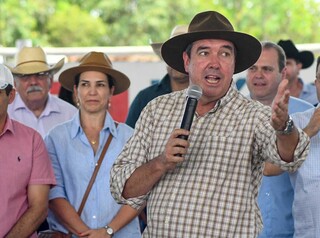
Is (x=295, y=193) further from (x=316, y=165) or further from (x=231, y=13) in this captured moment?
(x=231, y=13)

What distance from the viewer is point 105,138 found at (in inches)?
278

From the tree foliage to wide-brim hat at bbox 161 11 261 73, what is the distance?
22.9m

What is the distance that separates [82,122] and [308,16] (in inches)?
1066

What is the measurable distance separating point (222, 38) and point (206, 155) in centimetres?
62

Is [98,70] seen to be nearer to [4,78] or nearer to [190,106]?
[4,78]

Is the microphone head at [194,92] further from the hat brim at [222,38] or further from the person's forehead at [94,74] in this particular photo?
the person's forehead at [94,74]

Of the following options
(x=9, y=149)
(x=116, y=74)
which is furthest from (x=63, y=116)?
(x=9, y=149)

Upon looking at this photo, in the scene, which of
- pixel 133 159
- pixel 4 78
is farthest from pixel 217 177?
pixel 4 78

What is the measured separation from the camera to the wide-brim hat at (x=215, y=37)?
198 inches

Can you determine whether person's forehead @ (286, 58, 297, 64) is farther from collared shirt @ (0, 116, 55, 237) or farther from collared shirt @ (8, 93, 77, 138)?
collared shirt @ (0, 116, 55, 237)

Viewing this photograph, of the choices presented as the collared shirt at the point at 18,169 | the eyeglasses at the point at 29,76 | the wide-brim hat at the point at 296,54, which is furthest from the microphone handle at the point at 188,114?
the wide-brim hat at the point at 296,54

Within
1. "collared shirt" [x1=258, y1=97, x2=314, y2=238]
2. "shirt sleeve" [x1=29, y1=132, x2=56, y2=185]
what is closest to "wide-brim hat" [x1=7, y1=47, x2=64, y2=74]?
"shirt sleeve" [x1=29, y1=132, x2=56, y2=185]

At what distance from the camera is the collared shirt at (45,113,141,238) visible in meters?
6.82

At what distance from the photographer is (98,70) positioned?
738cm
